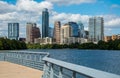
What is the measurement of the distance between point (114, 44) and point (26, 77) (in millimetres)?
163329

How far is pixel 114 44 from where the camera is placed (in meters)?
174

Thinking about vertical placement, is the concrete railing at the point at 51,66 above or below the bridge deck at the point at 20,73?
above

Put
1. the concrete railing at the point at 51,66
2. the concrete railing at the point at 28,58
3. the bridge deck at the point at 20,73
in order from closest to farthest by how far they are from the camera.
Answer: the concrete railing at the point at 51,66 → the bridge deck at the point at 20,73 → the concrete railing at the point at 28,58

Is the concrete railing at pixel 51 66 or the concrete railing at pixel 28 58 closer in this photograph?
the concrete railing at pixel 51 66

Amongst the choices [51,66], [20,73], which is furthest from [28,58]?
[51,66]

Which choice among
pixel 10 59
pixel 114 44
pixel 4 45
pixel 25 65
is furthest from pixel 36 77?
pixel 114 44

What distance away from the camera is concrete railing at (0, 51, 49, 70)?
17572mm

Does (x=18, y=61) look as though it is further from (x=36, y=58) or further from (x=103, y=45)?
(x=103, y=45)

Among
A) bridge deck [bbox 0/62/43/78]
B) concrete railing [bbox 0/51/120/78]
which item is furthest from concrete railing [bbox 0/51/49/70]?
bridge deck [bbox 0/62/43/78]

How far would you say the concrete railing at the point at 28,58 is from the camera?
17572 mm

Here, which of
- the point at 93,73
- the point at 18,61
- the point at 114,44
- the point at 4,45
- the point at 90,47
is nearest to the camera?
the point at 93,73

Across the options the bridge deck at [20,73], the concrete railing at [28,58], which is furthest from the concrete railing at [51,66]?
the bridge deck at [20,73]

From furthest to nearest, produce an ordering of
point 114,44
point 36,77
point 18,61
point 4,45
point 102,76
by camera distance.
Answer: point 114,44
point 4,45
point 18,61
point 36,77
point 102,76

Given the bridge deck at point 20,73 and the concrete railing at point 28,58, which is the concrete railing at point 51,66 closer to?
the concrete railing at point 28,58
